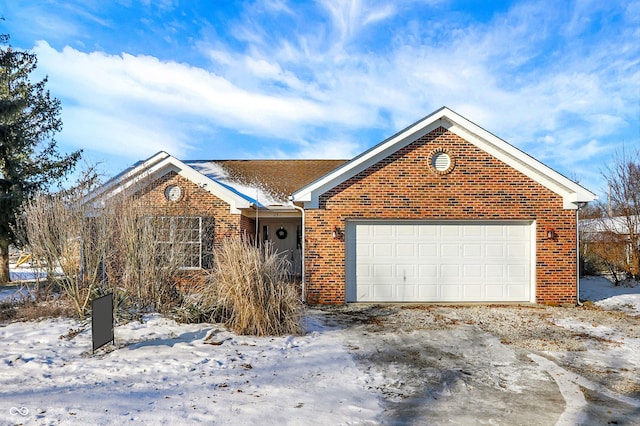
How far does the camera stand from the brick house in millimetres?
10930

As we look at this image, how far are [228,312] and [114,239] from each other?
3010 millimetres

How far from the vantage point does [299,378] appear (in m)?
5.33

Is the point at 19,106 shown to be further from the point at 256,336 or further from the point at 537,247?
the point at 537,247

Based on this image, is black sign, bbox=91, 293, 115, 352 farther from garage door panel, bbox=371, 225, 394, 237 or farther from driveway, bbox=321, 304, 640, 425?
garage door panel, bbox=371, 225, 394, 237

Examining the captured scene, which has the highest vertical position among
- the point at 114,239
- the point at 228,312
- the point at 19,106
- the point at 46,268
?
the point at 19,106

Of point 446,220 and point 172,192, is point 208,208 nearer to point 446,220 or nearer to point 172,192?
point 172,192

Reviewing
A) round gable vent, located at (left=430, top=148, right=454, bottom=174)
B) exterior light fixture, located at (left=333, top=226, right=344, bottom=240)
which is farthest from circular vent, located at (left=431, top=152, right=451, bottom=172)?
exterior light fixture, located at (left=333, top=226, right=344, bottom=240)

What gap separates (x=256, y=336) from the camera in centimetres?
699

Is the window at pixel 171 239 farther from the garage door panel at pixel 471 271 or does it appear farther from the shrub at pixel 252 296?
the garage door panel at pixel 471 271

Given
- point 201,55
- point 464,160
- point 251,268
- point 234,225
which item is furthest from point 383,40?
point 251,268

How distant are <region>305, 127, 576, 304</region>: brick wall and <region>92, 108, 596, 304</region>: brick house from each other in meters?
0.03

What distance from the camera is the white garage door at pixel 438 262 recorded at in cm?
1097

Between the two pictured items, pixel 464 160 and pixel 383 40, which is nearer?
pixel 464 160

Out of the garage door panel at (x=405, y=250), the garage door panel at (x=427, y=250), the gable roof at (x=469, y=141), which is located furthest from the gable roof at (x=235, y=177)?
the garage door panel at (x=427, y=250)
